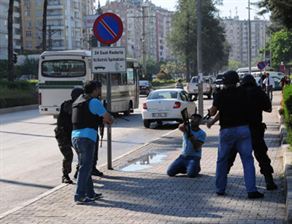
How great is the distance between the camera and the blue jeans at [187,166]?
10266mm

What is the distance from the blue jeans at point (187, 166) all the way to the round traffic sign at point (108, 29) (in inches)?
105

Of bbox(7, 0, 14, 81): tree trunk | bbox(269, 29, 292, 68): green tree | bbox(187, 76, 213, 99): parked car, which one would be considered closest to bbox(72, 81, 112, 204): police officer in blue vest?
bbox(7, 0, 14, 81): tree trunk

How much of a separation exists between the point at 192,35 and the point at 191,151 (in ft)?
217

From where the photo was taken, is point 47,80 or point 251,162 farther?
point 47,80

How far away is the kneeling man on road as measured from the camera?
33.9 ft

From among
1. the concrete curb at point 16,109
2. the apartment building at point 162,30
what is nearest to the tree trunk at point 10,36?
the concrete curb at point 16,109

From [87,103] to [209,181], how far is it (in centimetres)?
273

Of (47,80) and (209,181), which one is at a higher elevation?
(47,80)

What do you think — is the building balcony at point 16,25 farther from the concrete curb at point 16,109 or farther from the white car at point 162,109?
the white car at point 162,109

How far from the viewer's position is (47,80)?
2459cm

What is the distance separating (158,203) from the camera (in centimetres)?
834

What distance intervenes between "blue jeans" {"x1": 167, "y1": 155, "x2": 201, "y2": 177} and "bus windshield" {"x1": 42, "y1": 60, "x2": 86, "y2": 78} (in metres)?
14.2

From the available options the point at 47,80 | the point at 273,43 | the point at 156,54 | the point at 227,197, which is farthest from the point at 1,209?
the point at 156,54

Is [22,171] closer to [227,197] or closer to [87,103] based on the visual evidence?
[87,103]
